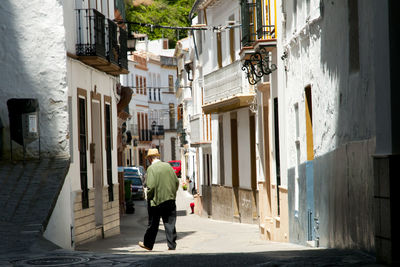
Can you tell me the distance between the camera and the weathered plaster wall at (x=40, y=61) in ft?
50.9

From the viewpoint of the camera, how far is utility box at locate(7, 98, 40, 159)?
15055mm

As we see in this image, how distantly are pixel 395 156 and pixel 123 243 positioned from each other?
36.8ft

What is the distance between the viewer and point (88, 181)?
18531 millimetres

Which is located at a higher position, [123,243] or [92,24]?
[92,24]

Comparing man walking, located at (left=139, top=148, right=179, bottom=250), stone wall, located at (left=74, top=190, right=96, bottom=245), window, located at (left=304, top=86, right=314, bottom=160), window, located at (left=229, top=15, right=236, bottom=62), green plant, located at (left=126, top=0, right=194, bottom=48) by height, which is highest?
green plant, located at (left=126, top=0, right=194, bottom=48)

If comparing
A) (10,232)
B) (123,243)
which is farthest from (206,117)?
(10,232)

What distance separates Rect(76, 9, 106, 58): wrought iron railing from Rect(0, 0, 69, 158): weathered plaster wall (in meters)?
1.75

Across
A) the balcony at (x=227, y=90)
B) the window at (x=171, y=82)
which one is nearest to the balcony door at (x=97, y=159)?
the balcony at (x=227, y=90)

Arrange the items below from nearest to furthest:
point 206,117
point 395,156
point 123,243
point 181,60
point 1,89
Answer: point 395,156
point 1,89
point 123,243
point 206,117
point 181,60

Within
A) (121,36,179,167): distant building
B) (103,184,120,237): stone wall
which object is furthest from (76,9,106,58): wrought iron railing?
(121,36,179,167): distant building

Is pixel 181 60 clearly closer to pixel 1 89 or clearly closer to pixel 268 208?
pixel 268 208

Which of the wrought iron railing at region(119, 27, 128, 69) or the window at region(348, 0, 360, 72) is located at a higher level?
the wrought iron railing at region(119, 27, 128, 69)

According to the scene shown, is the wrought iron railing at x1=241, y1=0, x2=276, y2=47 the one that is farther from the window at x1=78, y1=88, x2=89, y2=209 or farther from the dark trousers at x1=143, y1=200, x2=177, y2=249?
the dark trousers at x1=143, y1=200, x2=177, y2=249

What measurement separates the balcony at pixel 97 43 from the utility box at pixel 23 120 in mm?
2563
